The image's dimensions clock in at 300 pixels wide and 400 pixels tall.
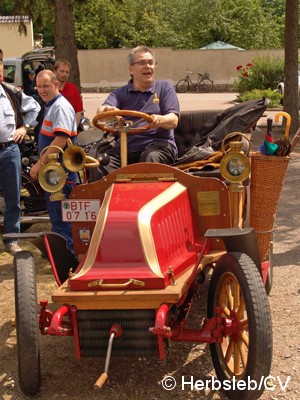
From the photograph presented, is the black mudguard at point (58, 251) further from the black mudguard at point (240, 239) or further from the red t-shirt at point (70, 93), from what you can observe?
the red t-shirt at point (70, 93)

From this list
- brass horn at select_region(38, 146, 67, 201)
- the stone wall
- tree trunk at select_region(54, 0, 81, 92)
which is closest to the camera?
brass horn at select_region(38, 146, 67, 201)

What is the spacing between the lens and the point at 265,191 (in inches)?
190

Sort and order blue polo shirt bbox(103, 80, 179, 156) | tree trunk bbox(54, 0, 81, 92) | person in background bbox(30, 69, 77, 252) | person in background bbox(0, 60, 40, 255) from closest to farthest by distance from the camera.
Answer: blue polo shirt bbox(103, 80, 179, 156), person in background bbox(30, 69, 77, 252), person in background bbox(0, 60, 40, 255), tree trunk bbox(54, 0, 81, 92)

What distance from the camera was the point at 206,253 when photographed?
13.8 ft

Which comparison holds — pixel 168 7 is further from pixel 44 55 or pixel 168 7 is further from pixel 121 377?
pixel 121 377

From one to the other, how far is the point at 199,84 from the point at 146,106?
89.7 ft

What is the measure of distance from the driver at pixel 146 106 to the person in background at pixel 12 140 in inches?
51.4

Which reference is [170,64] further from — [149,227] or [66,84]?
[149,227]

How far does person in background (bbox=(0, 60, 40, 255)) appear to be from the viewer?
612 centimetres

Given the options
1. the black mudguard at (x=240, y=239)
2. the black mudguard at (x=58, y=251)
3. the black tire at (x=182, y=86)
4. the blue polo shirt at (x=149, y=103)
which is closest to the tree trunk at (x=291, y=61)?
the blue polo shirt at (x=149, y=103)

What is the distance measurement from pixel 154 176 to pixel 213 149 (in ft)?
2.93

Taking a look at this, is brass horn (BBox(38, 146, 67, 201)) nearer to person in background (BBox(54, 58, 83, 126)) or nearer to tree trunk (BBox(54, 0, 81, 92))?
person in background (BBox(54, 58, 83, 126))

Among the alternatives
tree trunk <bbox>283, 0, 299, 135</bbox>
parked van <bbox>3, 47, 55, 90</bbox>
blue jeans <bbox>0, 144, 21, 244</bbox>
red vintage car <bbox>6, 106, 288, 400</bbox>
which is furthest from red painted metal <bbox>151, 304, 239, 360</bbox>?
parked van <bbox>3, 47, 55, 90</bbox>

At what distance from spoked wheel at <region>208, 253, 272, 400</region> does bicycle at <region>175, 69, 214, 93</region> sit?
93.8 feet
